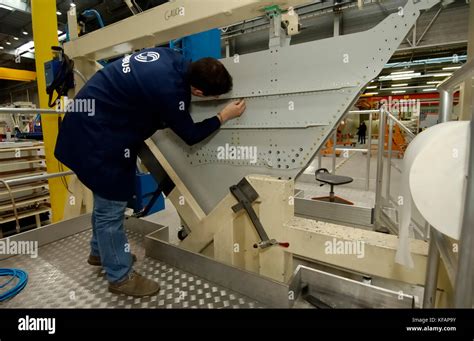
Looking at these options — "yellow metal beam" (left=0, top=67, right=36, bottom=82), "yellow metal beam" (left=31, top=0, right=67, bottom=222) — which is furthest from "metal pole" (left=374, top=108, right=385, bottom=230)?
"yellow metal beam" (left=0, top=67, right=36, bottom=82)

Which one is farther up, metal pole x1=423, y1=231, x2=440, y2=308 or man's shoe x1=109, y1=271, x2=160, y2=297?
metal pole x1=423, y1=231, x2=440, y2=308

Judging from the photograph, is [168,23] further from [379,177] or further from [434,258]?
[379,177]

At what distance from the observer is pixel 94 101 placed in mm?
1438

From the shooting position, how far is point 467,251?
733mm

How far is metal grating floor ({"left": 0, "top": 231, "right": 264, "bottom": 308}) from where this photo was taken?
1418 millimetres

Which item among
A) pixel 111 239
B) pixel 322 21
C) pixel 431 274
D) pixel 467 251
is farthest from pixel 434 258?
pixel 322 21

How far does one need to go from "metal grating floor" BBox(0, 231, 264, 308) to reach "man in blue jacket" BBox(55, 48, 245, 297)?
9 centimetres

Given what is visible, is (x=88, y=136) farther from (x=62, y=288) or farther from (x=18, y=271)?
(x=18, y=271)

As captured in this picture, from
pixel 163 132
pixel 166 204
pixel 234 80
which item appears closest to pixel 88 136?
pixel 163 132

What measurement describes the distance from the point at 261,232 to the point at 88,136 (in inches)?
44.4

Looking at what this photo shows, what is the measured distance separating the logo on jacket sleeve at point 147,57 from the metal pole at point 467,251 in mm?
1462

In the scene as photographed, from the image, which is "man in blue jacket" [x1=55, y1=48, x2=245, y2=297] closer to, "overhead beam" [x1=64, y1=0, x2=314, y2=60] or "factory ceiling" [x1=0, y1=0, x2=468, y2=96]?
"overhead beam" [x1=64, y1=0, x2=314, y2=60]

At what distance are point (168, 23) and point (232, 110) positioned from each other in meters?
0.66

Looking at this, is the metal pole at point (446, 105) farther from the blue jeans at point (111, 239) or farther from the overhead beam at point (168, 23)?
the blue jeans at point (111, 239)
